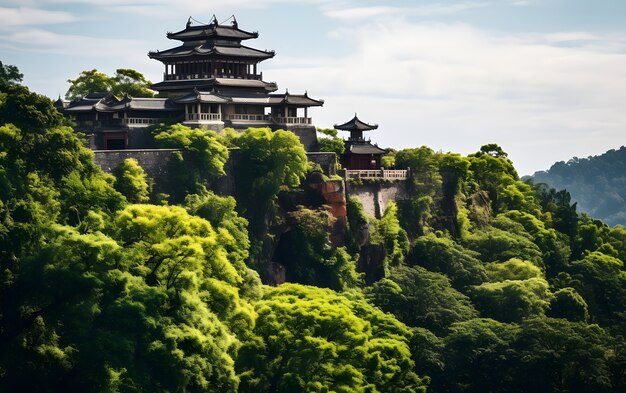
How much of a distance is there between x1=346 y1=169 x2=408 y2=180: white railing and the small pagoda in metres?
1.01

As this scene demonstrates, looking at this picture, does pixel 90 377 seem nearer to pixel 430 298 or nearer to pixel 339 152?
pixel 430 298

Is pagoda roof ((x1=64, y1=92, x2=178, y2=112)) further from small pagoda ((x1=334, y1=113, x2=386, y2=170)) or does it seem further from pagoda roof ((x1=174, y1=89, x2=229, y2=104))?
small pagoda ((x1=334, y1=113, x2=386, y2=170))

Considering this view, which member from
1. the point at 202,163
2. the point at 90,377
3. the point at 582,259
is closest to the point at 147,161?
the point at 202,163

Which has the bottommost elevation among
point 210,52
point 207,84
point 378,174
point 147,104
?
point 378,174

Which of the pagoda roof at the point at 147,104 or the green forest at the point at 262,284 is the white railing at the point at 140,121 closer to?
the pagoda roof at the point at 147,104

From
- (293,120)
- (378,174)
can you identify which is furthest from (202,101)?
(378,174)

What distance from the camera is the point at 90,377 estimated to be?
2662 inches

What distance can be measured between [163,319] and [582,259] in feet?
191

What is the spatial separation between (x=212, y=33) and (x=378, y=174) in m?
15.4

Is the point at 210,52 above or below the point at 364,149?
above

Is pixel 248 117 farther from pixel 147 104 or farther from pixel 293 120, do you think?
pixel 147 104

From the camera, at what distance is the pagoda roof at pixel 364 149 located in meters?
106

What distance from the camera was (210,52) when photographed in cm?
10531

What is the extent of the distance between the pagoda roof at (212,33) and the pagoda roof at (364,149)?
11.0 m
